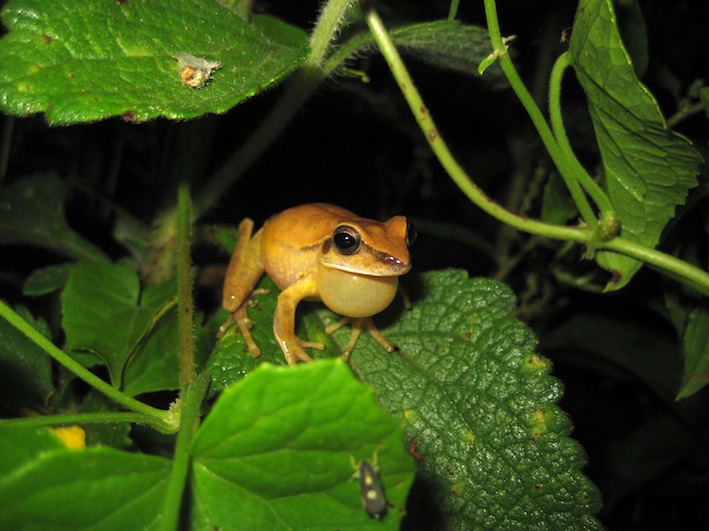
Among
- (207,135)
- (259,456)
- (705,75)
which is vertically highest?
(705,75)

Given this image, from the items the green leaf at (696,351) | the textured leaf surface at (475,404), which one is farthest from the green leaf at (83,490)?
the green leaf at (696,351)

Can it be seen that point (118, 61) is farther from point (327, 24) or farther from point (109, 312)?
point (109, 312)

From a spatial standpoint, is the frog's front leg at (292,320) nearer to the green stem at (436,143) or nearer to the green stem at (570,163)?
the green stem at (436,143)

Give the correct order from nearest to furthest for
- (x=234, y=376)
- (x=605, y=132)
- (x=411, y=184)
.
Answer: (x=234, y=376) < (x=605, y=132) < (x=411, y=184)

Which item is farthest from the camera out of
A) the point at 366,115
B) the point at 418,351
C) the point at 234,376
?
the point at 366,115

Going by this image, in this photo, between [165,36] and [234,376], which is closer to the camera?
[165,36]

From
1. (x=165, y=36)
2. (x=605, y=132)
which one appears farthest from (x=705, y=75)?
(x=165, y=36)

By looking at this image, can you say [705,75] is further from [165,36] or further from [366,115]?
[165,36]

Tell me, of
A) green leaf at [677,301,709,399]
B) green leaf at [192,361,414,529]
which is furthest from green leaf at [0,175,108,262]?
green leaf at [677,301,709,399]
